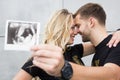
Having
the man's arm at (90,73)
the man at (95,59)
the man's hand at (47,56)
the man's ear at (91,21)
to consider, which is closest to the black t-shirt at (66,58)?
the man at (95,59)

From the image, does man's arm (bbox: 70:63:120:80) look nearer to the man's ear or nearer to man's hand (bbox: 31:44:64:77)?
man's hand (bbox: 31:44:64:77)

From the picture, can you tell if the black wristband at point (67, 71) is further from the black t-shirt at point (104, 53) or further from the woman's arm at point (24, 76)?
the woman's arm at point (24, 76)

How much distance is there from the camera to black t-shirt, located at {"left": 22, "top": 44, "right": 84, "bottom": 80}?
1.44m

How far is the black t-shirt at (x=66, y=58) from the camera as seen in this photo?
56.5 inches

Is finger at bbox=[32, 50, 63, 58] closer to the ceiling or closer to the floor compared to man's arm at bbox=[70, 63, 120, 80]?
closer to the ceiling

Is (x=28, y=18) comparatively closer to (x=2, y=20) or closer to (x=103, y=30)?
(x=2, y=20)

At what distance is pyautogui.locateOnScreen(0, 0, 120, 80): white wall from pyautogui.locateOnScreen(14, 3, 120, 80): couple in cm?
32

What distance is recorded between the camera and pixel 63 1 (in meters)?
1.95

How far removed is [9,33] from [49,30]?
1.81 ft

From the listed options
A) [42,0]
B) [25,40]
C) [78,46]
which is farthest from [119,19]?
[25,40]

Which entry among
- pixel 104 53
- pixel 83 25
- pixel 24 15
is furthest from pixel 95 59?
pixel 24 15

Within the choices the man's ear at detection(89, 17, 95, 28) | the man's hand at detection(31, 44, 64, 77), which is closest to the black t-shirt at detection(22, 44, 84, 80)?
the man's ear at detection(89, 17, 95, 28)

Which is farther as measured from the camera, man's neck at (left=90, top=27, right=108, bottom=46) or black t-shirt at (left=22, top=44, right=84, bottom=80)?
man's neck at (left=90, top=27, right=108, bottom=46)

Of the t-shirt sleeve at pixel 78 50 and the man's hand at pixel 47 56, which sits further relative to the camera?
the t-shirt sleeve at pixel 78 50
